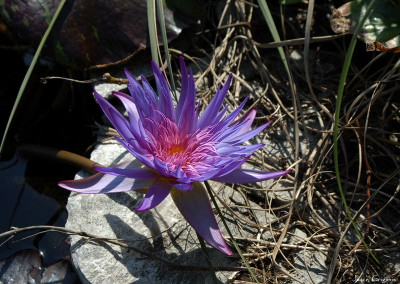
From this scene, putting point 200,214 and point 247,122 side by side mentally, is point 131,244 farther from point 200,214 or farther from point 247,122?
point 247,122

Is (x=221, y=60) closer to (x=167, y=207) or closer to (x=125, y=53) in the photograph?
(x=125, y=53)

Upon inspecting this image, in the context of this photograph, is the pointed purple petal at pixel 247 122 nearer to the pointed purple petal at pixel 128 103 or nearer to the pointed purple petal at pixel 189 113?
the pointed purple petal at pixel 189 113

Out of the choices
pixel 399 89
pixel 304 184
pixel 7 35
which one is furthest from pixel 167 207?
pixel 7 35

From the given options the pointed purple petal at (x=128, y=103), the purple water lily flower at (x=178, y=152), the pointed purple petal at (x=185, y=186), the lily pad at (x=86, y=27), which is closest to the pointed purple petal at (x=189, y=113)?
the purple water lily flower at (x=178, y=152)

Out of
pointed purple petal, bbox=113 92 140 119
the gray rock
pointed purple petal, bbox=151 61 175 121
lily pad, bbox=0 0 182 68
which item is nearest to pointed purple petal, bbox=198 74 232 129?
pointed purple petal, bbox=151 61 175 121

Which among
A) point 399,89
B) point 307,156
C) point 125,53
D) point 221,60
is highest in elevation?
point 125,53

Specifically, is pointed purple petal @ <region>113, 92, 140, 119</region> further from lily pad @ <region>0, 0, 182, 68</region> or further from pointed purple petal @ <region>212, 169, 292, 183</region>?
lily pad @ <region>0, 0, 182, 68</region>
